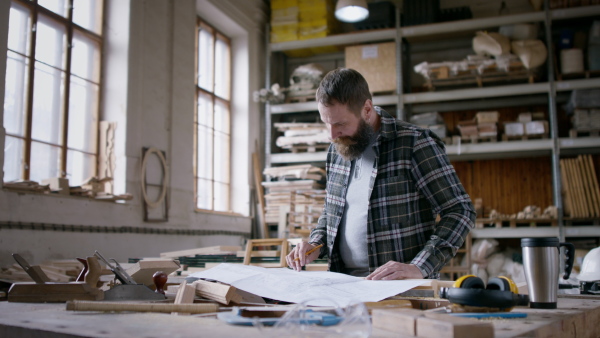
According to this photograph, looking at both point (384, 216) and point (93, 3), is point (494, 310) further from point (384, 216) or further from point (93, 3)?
point (93, 3)

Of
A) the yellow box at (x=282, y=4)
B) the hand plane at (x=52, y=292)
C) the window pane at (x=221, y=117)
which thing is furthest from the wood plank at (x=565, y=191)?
the hand plane at (x=52, y=292)

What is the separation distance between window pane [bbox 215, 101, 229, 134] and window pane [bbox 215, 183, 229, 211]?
0.95 m

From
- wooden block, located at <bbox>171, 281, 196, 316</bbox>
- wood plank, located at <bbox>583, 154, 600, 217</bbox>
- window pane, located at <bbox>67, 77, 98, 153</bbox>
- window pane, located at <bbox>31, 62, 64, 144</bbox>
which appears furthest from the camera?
wood plank, located at <bbox>583, 154, 600, 217</bbox>

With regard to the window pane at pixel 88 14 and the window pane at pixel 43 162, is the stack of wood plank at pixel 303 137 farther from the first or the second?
the window pane at pixel 43 162

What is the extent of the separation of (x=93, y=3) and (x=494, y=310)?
6.72 meters

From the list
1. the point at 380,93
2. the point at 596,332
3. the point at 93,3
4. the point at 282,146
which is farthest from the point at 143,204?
the point at 596,332

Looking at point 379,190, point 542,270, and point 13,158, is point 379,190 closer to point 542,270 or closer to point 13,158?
point 542,270

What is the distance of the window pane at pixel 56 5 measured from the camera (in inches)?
243

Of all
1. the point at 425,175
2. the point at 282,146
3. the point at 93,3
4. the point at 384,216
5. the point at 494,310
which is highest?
the point at 93,3

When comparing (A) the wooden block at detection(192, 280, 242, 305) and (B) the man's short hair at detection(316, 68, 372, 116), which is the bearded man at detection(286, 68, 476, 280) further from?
(A) the wooden block at detection(192, 280, 242, 305)

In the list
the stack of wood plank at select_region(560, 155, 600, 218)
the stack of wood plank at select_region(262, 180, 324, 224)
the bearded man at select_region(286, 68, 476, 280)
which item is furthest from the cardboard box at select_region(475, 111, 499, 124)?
the bearded man at select_region(286, 68, 476, 280)

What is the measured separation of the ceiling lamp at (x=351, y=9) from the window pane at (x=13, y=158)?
471 centimetres

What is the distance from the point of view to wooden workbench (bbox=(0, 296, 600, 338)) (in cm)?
118

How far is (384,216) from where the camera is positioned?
8.86 feet
